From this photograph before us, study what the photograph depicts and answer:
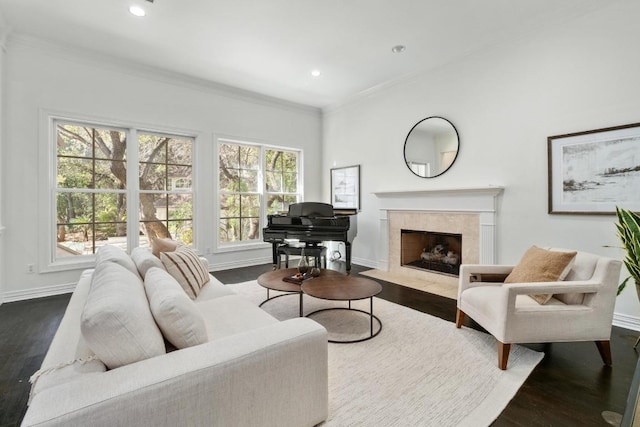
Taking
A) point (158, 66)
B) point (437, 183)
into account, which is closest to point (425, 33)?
point (437, 183)

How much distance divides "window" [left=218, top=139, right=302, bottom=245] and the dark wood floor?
8.90 feet

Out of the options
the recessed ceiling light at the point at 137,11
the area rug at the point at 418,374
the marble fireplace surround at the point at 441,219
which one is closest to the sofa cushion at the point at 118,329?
the area rug at the point at 418,374

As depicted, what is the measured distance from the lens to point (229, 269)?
5.03m

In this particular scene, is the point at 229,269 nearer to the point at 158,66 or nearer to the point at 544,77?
the point at 158,66

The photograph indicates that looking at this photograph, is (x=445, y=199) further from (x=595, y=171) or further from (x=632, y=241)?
(x=632, y=241)

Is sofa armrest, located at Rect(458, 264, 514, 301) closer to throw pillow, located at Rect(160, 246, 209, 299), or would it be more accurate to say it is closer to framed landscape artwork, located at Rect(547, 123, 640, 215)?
framed landscape artwork, located at Rect(547, 123, 640, 215)

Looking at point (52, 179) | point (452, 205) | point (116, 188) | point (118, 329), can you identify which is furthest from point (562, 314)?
point (52, 179)

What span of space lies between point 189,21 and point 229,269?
3.57m

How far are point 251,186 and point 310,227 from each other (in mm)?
1736

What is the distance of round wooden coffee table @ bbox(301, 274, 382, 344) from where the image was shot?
242 centimetres

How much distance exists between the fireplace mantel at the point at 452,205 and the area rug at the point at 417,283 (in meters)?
0.30

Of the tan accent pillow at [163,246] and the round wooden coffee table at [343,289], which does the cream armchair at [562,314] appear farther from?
the tan accent pillow at [163,246]

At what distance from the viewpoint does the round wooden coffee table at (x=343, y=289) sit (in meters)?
2.42

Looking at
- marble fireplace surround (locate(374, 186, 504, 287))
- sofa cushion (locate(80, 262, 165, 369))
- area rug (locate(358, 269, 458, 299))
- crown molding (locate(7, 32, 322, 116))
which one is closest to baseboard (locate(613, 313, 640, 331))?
marble fireplace surround (locate(374, 186, 504, 287))
